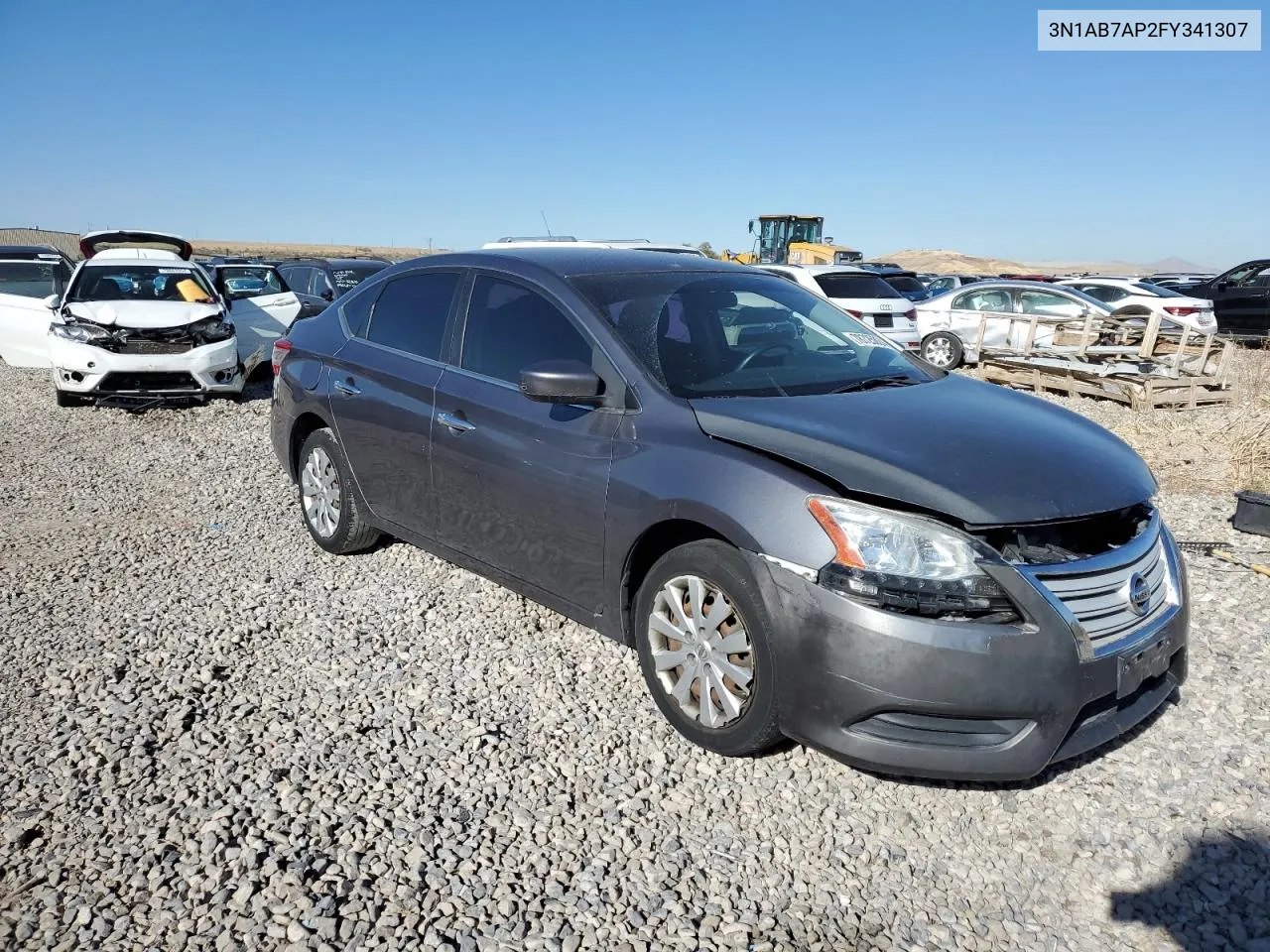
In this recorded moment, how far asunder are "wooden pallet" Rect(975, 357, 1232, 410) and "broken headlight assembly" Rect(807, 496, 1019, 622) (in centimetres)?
987

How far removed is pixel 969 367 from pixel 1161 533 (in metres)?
12.9

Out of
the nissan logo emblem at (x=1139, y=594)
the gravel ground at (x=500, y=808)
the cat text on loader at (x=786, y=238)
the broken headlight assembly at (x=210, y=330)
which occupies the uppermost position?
the cat text on loader at (x=786, y=238)

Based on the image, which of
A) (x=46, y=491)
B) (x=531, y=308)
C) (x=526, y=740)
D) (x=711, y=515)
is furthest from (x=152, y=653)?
(x=46, y=491)

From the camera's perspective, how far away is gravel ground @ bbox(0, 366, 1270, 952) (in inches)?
103

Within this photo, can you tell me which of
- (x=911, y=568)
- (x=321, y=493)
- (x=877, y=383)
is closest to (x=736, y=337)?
(x=877, y=383)

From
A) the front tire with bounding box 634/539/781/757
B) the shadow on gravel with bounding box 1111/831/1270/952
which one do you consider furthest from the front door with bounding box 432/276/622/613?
the shadow on gravel with bounding box 1111/831/1270/952

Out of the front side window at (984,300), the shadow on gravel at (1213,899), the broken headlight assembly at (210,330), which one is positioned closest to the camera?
the shadow on gravel at (1213,899)

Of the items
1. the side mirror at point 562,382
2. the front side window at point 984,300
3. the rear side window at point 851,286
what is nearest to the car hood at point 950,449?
the side mirror at point 562,382

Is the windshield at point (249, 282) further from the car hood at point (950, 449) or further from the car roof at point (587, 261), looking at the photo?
the car hood at point (950, 449)

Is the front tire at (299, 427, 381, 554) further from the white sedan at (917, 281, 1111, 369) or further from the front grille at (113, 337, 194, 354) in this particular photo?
the white sedan at (917, 281, 1111, 369)

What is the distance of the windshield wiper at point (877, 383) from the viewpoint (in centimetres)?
386

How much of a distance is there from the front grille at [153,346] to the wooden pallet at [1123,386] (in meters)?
10.6

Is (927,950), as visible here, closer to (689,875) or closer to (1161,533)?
(689,875)

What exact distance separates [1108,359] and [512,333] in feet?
40.5
